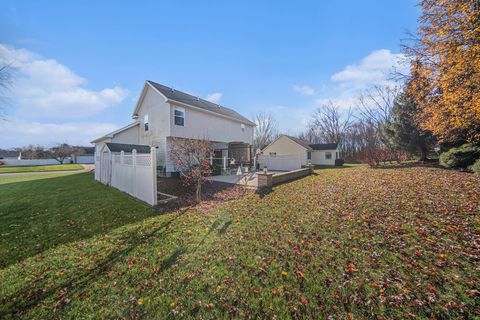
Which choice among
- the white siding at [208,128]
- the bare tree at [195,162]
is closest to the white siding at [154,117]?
the white siding at [208,128]

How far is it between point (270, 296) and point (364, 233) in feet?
9.87

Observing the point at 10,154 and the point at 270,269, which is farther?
the point at 10,154

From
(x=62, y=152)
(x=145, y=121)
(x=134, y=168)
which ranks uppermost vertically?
(x=145, y=121)

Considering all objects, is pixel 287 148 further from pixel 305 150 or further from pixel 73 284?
pixel 73 284

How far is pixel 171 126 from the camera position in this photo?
1365cm

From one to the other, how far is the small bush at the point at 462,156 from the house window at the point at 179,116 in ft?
59.9

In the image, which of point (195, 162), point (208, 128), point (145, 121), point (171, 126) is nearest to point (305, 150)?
point (208, 128)

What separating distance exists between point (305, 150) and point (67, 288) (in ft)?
89.2

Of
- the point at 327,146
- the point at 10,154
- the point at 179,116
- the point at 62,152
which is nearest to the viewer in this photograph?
the point at 179,116

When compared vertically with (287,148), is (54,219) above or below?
below

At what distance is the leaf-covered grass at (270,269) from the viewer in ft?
7.93

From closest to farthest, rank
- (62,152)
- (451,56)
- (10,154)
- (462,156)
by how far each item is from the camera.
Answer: (451,56) → (462,156) → (62,152) → (10,154)

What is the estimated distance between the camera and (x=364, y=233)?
4.17 meters

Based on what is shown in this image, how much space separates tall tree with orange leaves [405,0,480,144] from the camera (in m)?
6.14
